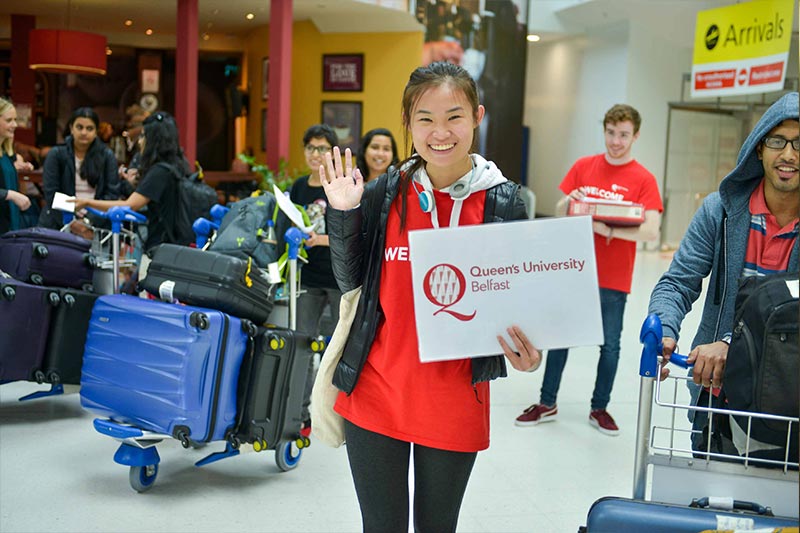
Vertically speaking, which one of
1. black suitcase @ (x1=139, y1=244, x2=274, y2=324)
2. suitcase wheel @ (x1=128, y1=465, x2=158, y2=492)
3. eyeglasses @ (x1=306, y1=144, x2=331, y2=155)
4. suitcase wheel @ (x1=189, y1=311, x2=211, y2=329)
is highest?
eyeglasses @ (x1=306, y1=144, x2=331, y2=155)

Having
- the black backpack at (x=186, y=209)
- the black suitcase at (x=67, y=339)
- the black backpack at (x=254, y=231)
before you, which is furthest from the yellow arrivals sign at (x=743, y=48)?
the black suitcase at (x=67, y=339)

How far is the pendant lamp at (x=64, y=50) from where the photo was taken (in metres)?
12.3

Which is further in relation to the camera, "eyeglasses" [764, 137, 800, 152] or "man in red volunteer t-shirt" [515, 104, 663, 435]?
"man in red volunteer t-shirt" [515, 104, 663, 435]

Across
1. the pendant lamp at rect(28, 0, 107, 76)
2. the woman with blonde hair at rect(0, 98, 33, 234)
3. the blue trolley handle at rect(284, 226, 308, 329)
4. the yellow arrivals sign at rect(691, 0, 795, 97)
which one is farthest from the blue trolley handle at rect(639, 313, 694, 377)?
the pendant lamp at rect(28, 0, 107, 76)

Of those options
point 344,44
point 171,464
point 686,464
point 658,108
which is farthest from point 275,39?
point 686,464

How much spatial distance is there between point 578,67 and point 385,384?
16658mm

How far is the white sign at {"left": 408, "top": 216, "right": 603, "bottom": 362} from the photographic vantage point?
1.66m

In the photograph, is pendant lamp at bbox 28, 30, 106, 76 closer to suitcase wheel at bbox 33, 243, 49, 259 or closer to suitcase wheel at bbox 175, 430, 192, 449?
suitcase wheel at bbox 33, 243, 49, 259

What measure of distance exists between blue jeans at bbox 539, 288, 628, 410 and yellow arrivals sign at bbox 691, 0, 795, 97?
618cm

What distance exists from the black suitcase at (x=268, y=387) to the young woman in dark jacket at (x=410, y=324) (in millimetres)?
1543

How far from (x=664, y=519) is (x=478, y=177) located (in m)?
0.80

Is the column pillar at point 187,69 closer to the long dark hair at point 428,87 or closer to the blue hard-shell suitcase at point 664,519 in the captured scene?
the long dark hair at point 428,87

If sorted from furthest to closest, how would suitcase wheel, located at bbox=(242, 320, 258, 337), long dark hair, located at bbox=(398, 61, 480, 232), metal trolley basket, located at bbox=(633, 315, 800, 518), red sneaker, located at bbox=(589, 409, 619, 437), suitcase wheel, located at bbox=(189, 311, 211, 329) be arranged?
red sneaker, located at bbox=(589, 409, 619, 437) < suitcase wheel, located at bbox=(242, 320, 258, 337) < suitcase wheel, located at bbox=(189, 311, 211, 329) < long dark hair, located at bbox=(398, 61, 480, 232) < metal trolley basket, located at bbox=(633, 315, 800, 518)

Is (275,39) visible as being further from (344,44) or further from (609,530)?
(609,530)
